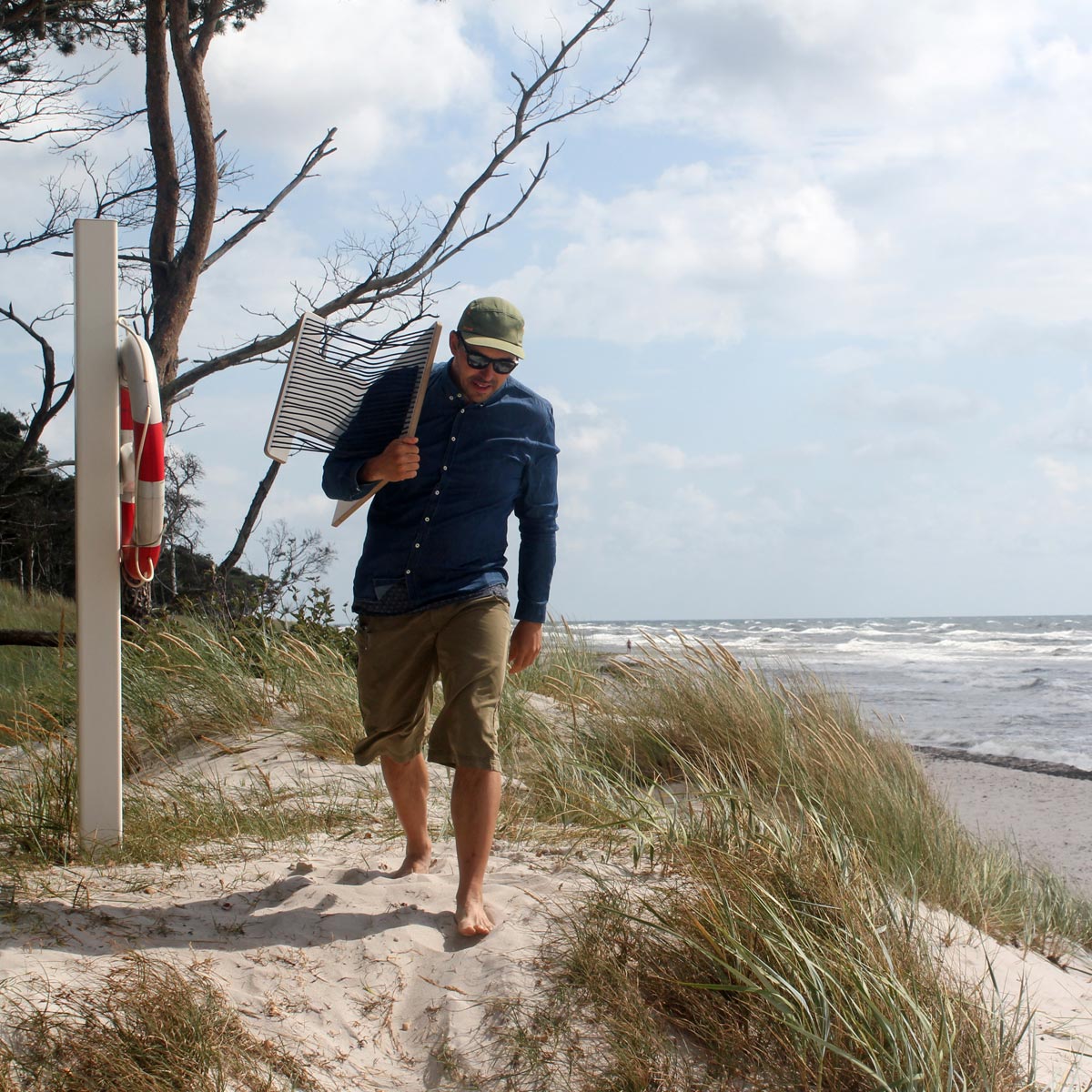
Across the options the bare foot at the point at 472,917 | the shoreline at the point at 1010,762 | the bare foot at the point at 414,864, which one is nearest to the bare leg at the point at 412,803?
the bare foot at the point at 414,864

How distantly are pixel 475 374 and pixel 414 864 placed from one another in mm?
1789

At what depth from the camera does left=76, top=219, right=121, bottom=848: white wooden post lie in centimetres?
400

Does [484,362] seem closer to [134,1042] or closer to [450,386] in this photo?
[450,386]

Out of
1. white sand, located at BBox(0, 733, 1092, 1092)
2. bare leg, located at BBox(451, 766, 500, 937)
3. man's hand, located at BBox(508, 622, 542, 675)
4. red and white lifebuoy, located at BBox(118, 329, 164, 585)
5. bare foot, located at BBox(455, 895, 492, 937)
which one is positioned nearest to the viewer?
white sand, located at BBox(0, 733, 1092, 1092)

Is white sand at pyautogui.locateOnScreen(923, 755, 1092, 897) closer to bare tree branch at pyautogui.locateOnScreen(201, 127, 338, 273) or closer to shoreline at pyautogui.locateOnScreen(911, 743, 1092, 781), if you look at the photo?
shoreline at pyautogui.locateOnScreen(911, 743, 1092, 781)

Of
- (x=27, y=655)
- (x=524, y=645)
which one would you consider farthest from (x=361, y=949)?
(x=27, y=655)

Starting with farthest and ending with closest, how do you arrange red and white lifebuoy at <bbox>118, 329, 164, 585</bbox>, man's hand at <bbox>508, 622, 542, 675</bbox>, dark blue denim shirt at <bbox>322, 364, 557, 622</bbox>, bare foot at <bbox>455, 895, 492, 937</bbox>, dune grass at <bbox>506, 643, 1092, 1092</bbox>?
1. red and white lifebuoy at <bbox>118, 329, 164, 585</bbox>
2. man's hand at <bbox>508, 622, 542, 675</bbox>
3. dark blue denim shirt at <bbox>322, 364, 557, 622</bbox>
4. bare foot at <bbox>455, 895, 492, 937</bbox>
5. dune grass at <bbox>506, 643, 1092, 1092</bbox>

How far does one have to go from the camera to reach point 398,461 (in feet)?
11.0

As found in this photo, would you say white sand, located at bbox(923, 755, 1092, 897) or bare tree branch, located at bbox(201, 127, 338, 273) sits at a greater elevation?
bare tree branch, located at bbox(201, 127, 338, 273)

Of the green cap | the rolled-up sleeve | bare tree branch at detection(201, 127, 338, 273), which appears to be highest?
bare tree branch at detection(201, 127, 338, 273)

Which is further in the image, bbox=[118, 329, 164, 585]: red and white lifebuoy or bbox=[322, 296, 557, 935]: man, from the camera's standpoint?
bbox=[118, 329, 164, 585]: red and white lifebuoy

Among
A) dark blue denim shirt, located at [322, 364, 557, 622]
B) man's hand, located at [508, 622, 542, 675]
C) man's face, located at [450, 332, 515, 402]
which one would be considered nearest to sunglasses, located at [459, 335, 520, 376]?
man's face, located at [450, 332, 515, 402]

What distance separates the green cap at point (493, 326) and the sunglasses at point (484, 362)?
1.5 inches

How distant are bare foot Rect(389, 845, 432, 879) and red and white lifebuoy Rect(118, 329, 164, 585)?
1452 mm
